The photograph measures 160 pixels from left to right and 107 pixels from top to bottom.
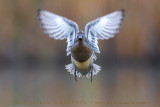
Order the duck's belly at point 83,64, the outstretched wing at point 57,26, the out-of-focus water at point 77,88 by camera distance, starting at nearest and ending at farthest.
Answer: the duck's belly at point 83,64 < the outstretched wing at point 57,26 < the out-of-focus water at point 77,88

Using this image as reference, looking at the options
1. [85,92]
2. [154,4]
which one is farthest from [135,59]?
[85,92]

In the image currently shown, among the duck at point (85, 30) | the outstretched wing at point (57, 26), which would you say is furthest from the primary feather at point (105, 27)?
the outstretched wing at point (57, 26)

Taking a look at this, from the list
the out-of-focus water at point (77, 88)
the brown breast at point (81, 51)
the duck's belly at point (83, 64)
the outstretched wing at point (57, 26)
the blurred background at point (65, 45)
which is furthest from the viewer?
the blurred background at point (65, 45)

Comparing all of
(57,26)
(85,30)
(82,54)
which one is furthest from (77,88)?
(82,54)

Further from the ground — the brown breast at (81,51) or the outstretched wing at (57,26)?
the outstretched wing at (57,26)

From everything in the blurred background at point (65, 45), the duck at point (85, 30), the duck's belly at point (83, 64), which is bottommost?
the duck's belly at point (83, 64)

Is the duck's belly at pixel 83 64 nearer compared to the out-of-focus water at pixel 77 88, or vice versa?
the duck's belly at pixel 83 64

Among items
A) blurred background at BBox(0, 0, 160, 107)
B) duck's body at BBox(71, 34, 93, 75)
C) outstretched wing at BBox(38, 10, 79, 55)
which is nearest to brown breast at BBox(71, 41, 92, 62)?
duck's body at BBox(71, 34, 93, 75)

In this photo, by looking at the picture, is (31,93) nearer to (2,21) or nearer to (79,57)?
(79,57)

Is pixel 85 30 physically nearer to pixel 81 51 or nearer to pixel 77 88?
pixel 81 51

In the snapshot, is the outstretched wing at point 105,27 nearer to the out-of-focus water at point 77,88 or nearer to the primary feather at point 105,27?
the primary feather at point 105,27
